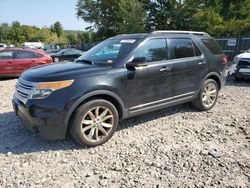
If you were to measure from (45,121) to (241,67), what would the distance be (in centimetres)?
698

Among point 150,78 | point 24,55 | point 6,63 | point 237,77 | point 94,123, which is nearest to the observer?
point 94,123

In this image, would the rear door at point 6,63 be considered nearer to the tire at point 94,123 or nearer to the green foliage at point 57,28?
the tire at point 94,123

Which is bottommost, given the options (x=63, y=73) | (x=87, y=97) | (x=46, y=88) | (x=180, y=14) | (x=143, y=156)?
(x=143, y=156)

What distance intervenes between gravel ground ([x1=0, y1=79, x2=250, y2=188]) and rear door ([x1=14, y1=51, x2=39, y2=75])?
6.34 m

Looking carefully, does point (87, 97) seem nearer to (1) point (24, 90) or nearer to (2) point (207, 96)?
(1) point (24, 90)

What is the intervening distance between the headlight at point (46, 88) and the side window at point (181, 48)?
213cm

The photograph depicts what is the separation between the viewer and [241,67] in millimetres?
8281

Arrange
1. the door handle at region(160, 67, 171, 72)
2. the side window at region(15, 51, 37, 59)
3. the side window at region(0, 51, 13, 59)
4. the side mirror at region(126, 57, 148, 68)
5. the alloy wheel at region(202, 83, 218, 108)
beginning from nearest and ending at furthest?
the side mirror at region(126, 57, 148, 68), the door handle at region(160, 67, 171, 72), the alloy wheel at region(202, 83, 218, 108), the side window at region(0, 51, 13, 59), the side window at region(15, 51, 37, 59)

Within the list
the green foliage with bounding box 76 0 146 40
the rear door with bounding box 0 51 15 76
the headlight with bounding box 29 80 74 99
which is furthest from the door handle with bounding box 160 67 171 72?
the green foliage with bounding box 76 0 146 40

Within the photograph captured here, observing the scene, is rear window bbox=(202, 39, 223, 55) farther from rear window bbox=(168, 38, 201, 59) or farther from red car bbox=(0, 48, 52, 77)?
red car bbox=(0, 48, 52, 77)

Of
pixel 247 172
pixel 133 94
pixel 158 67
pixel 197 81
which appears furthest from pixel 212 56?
pixel 247 172

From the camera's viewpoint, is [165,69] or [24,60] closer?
[165,69]

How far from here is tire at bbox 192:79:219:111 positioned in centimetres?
526

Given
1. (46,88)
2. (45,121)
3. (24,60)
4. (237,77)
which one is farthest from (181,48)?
(24,60)
